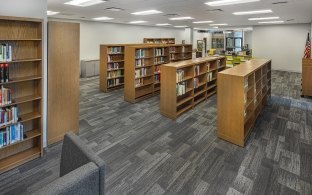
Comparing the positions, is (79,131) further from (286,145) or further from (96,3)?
(286,145)

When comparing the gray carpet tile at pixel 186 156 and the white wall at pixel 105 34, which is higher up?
the white wall at pixel 105 34

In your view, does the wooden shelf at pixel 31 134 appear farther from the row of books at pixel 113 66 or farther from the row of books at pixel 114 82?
the row of books at pixel 113 66

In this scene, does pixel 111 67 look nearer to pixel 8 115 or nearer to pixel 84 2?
pixel 84 2

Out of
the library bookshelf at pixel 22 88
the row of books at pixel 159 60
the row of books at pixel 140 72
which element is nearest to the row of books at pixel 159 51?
the row of books at pixel 159 60

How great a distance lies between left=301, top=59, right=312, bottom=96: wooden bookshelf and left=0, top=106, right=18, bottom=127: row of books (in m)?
8.22

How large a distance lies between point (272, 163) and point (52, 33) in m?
4.26

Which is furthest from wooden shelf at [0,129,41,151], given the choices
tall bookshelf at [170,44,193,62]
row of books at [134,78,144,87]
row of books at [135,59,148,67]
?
tall bookshelf at [170,44,193,62]

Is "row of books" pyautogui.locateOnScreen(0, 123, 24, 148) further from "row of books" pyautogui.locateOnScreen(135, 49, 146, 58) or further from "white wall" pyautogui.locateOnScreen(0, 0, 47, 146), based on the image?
"row of books" pyautogui.locateOnScreen(135, 49, 146, 58)

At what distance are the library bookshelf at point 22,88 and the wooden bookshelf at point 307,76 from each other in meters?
7.81

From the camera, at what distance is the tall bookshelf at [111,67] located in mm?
7898

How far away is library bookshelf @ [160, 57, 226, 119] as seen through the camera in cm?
525

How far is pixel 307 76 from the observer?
698cm

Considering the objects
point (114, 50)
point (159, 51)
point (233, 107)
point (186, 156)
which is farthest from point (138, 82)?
point (186, 156)

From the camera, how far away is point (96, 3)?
5961mm
